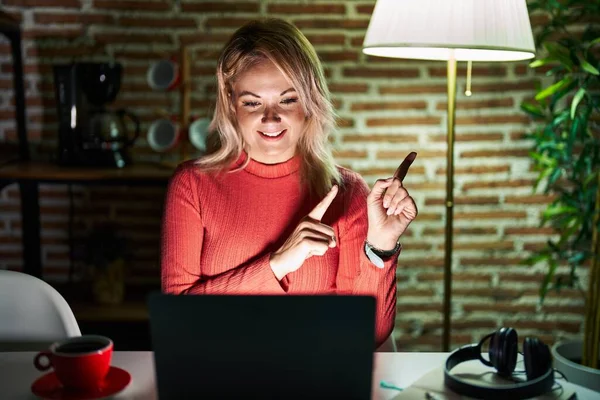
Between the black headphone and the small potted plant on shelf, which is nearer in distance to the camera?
the black headphone

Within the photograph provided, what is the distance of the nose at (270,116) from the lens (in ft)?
5.49

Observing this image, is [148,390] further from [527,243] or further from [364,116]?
[527,243]

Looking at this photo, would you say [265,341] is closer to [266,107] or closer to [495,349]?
[495,349]

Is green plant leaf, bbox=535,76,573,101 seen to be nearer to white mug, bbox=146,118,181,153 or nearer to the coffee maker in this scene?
white mug, bbox=146,118,181,153

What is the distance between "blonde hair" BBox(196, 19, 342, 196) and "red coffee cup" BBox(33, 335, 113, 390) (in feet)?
2.27

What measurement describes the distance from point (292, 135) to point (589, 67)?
122cm

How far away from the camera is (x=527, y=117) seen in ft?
9.54

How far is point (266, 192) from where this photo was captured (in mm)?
1772

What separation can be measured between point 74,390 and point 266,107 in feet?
2.66

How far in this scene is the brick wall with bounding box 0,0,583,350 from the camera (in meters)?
2.85

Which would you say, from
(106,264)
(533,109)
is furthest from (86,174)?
(533,109)

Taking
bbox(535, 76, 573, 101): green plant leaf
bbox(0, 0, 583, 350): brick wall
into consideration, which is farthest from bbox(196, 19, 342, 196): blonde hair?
bbox(535, 76, 573, 101): green plant leaf

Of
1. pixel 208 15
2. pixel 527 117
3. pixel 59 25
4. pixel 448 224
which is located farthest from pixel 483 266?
pixel 59 25

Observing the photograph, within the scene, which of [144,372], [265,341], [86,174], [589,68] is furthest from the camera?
[86,174]
